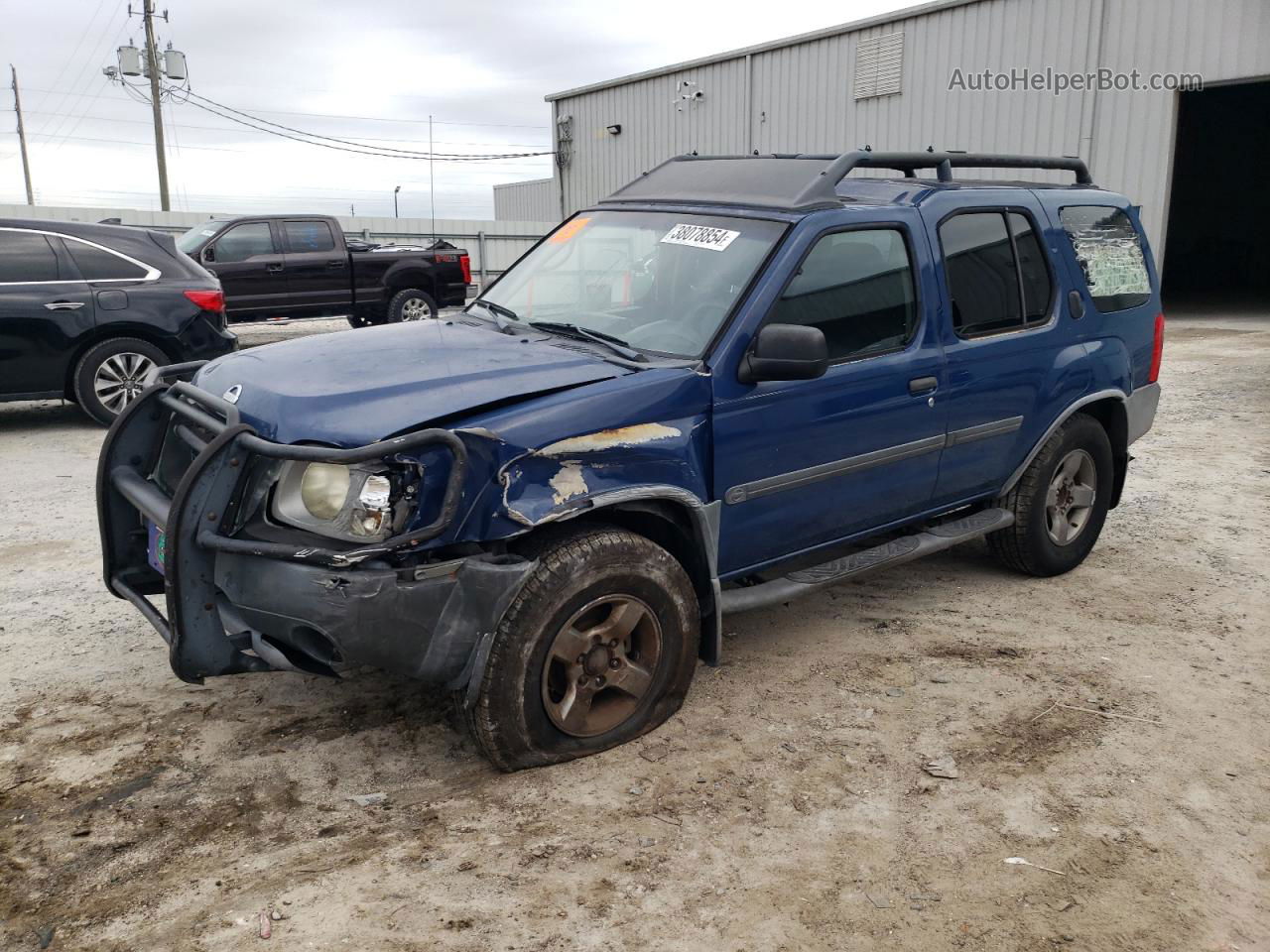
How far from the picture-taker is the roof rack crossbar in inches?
159

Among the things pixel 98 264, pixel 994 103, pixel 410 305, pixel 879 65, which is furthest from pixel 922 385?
pixel 879 65

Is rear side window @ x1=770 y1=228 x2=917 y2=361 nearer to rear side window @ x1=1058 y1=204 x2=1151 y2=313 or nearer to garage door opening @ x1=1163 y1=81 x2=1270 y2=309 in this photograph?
rear side window @ x1=1058 y1=204 x2=1151 y2=313

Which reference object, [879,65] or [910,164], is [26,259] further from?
[879,65]

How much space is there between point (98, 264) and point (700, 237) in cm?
643

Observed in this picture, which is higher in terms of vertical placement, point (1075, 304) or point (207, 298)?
point (1075, 304)

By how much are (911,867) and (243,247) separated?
13.6 m

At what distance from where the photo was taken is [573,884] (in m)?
2.81

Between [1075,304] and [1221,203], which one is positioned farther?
[1221,203]

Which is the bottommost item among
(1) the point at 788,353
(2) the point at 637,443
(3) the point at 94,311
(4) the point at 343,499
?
(4) the point at 343,499

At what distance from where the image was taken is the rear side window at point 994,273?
14.5ft

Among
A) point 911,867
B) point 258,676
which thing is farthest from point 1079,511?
point 258,676

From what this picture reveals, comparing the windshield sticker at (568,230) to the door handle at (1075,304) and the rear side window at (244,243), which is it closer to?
the door handle at (1075,304)

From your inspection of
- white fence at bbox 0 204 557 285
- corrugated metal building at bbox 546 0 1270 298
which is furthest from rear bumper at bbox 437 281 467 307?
corrugated metal building at bbox 546 0 1270 298

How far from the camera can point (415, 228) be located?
948 inches
